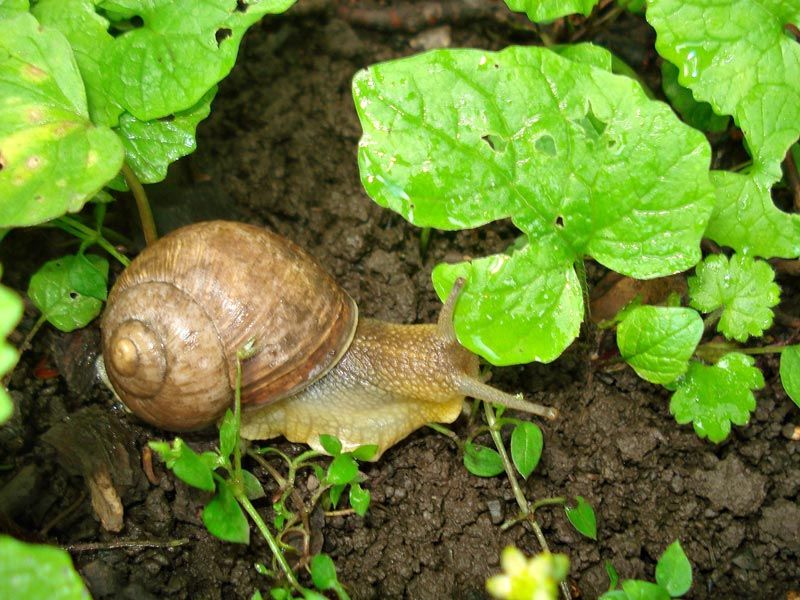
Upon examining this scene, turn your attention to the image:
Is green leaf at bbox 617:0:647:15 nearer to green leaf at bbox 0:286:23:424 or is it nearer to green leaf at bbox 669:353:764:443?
green leaf at bbox 669:353:764:443

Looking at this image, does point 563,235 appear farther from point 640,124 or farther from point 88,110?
point 88,110

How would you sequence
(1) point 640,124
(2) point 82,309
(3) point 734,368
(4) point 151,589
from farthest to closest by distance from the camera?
(2) point 82,309, (3) point 734,368, (4) point 151,589, (1) point 640,124

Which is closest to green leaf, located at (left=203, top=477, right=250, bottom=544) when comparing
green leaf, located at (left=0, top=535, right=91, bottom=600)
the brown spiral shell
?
the brown spiral shell

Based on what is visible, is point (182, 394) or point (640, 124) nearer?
point (640, 124)

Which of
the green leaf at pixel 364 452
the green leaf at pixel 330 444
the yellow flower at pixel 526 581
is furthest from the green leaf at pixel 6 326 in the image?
the green leaf at pixel 364 452

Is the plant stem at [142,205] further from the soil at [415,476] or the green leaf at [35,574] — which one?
the green leaf at [35,574]

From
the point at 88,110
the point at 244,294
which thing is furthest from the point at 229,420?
the point at 88,110

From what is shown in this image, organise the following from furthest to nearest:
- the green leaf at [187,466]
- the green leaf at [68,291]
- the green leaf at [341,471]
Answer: the green leaf at [68,291]
the green leaf at [341,471]
the green leaf at [187,466]
